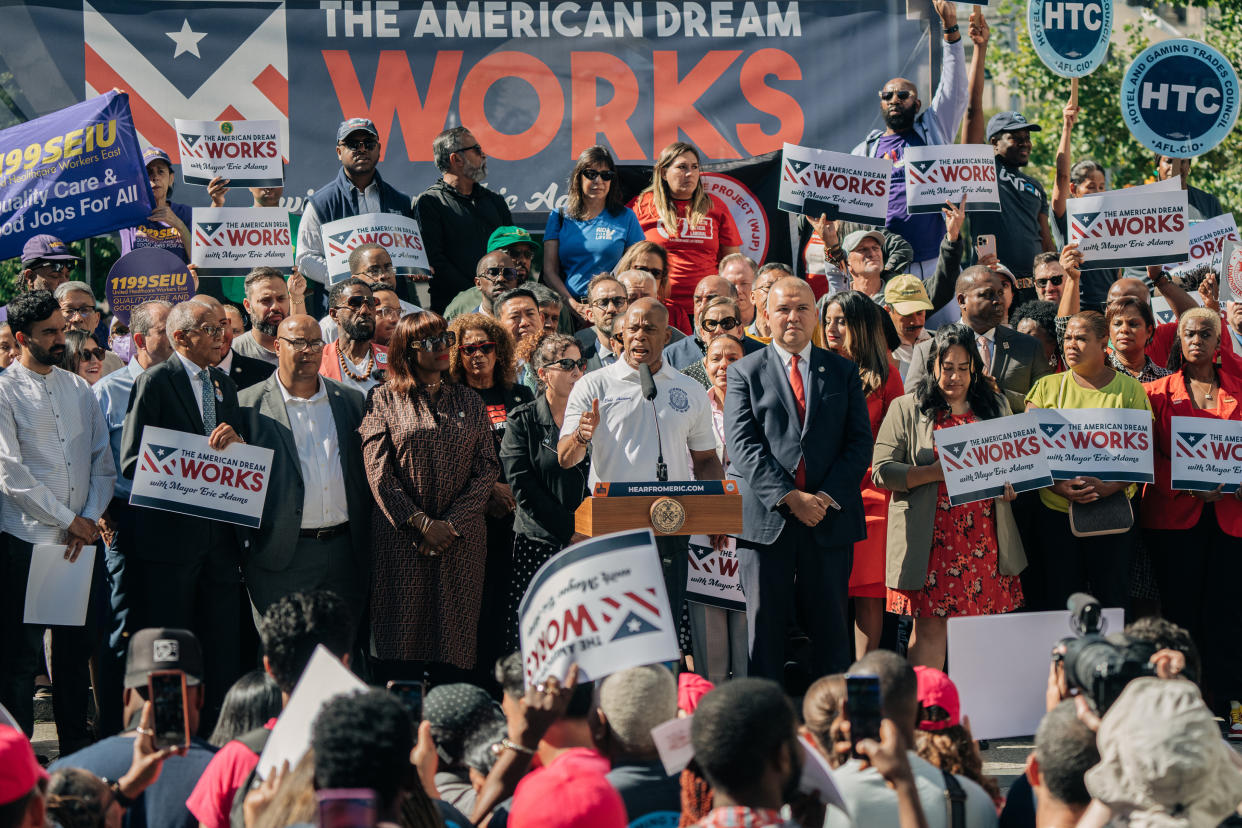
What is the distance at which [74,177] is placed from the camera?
1042 cm

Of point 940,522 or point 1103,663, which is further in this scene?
point 940,522

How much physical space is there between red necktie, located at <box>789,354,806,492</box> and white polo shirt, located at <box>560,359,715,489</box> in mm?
558

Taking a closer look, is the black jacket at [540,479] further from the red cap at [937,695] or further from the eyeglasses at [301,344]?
the red cap at [937,695]

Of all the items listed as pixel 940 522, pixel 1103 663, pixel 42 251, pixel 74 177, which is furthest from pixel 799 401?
pixel 42 251

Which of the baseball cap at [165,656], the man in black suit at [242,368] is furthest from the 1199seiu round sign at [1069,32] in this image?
the baseball cap at [165,656]

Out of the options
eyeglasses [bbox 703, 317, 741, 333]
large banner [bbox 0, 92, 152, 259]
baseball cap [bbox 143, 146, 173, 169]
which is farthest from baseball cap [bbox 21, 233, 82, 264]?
eyeglasses [bbox 703, 317, 741, 333]

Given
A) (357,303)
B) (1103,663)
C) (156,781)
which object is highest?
(357,303)

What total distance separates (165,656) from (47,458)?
313 cm

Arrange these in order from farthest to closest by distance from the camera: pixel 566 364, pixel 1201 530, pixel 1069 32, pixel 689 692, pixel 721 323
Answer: pixel 1069 32 → pixel 721 323 → pixel 1201 530 → pixel 566 364 → pixel 689 692

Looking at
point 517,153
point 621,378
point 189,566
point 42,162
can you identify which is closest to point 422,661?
point 189,566

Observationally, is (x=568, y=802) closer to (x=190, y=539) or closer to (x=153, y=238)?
(x=190, y=539)

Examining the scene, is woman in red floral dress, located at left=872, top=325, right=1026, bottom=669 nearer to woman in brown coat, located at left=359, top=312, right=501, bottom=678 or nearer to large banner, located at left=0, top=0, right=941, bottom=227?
woman in brown coat, located at left=359, top=312, right=501, bottom=678

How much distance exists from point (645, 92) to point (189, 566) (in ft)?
23.2

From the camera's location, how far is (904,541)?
8.14 metres
